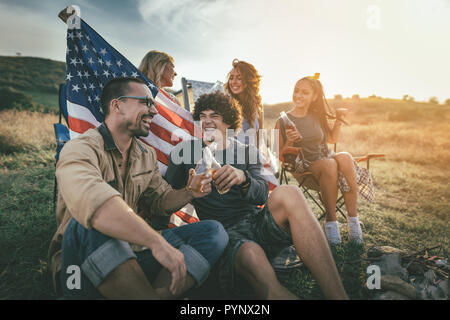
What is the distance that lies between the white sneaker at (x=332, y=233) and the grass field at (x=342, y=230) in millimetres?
127

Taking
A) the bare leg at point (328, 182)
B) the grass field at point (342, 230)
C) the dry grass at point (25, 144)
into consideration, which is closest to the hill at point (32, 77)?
the dry grass at point (25, 144)

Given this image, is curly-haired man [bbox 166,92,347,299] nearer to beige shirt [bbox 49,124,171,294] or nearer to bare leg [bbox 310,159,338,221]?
beige shirt [bbox 49,124,171,294]

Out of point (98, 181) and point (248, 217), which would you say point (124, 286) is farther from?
point (248, 217)

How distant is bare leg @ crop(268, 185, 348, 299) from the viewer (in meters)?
1.61

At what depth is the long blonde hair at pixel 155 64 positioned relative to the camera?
13.3 ft

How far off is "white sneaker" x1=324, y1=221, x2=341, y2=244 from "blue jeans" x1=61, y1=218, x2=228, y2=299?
188 cm

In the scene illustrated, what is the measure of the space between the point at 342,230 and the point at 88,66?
13.7 ft

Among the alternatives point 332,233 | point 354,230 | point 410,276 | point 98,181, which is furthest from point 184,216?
point 410,276

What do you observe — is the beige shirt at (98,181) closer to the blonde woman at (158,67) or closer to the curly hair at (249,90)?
the blonde woman at (158,67)

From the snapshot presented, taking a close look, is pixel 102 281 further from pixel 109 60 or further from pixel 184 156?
pixel 109 60

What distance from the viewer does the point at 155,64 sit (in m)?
4.07

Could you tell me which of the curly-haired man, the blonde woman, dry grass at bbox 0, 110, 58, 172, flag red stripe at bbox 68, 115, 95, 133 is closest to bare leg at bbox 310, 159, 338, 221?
the curly-haired man
